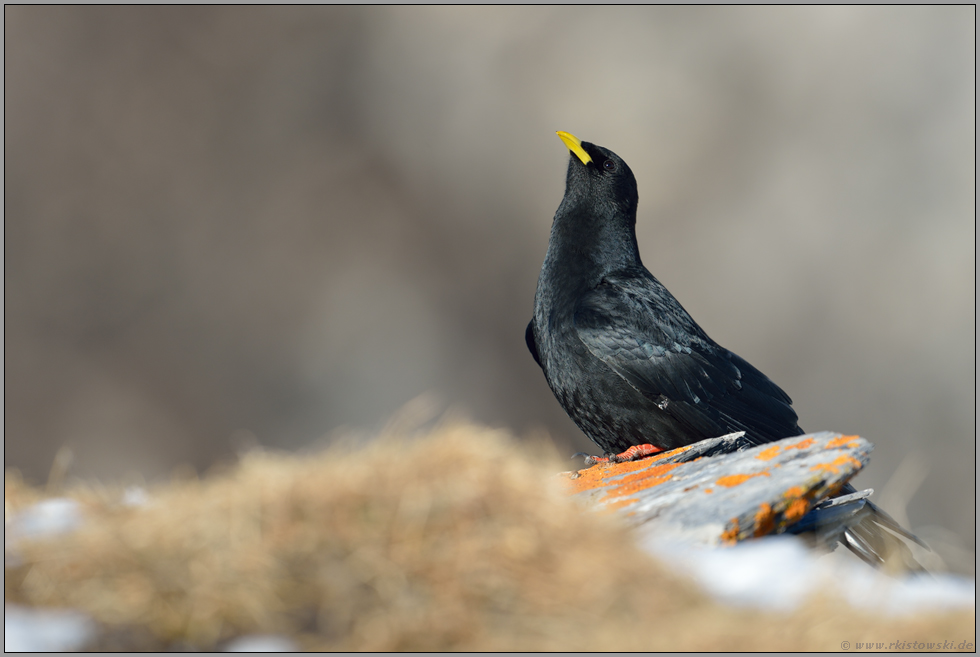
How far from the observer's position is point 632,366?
6.52m

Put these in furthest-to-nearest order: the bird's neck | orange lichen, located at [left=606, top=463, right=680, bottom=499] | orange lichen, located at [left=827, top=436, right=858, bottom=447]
Answer: the bird's neck < orange lichen, located at [left=606, top=463, right=680, bottom=499] < orange lichen, located at [left=827, top=436, right=858, bottom=447]

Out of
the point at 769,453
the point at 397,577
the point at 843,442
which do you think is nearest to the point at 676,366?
the point at 769,453

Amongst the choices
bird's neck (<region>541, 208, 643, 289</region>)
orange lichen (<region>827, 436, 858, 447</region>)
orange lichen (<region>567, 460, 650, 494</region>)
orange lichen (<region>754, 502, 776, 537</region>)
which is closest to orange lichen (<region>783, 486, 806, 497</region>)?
orange lichen (<region>754, 502, 776, 537</region>)

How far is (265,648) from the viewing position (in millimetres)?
2514

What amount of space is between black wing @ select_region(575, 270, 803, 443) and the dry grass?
11.4 ft

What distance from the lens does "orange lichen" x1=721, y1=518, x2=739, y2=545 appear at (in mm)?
3264

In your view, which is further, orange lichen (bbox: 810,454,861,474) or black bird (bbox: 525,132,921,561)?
black bird (bbox: 525,132,921,561)

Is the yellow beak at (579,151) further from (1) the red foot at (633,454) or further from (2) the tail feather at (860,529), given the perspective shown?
(2) the tail feather at (860,529)

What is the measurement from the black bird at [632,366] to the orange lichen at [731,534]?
3.14m

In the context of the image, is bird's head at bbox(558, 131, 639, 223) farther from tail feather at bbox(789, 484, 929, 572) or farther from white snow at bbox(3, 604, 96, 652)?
white snow at bbox(3, 604, 96, 652)

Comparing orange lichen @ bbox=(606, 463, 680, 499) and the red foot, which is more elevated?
the red foot

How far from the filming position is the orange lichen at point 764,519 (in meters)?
3.41

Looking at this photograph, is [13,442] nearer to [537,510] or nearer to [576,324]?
[576,324]

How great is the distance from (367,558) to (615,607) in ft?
3.02
